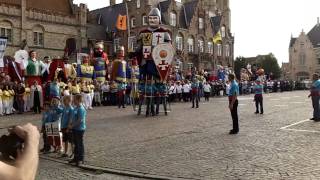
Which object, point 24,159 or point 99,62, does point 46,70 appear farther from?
point 24,159

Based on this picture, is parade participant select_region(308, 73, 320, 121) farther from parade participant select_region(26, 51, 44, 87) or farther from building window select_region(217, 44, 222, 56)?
building window select_region(217, 44, 222, 56)

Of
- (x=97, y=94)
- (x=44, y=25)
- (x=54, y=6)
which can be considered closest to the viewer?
(x=97, y=94)

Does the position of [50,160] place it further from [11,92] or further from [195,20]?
[195,20]

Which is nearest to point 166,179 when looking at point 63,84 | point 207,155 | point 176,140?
point 207,155

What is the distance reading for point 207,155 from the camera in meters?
9.90

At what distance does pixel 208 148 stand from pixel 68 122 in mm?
3441

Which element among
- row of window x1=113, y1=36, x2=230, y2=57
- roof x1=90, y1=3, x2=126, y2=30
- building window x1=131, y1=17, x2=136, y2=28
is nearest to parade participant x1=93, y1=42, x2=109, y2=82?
row of window x1=113, y1=36, x2=230, y2=57

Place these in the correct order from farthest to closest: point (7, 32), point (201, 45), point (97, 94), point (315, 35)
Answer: point (315, 35) < point (201, 45) < point (7, 32) < point (97, 94)

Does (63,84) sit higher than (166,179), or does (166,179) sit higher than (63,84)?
(63,84)

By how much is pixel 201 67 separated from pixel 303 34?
44537 mm

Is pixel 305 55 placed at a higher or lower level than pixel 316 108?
higher

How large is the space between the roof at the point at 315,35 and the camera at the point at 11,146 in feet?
332

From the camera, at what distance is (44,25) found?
49.1 meters

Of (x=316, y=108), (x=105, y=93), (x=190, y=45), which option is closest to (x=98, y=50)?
(x=105, y=93)
